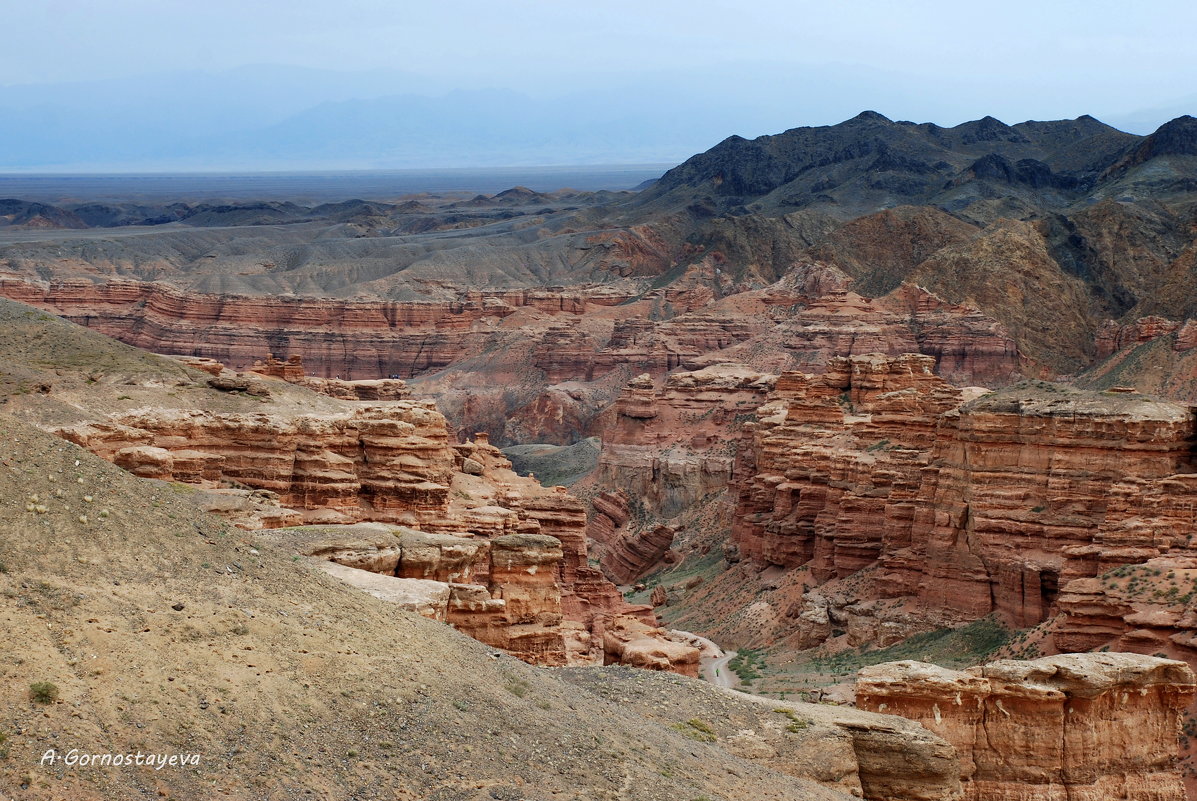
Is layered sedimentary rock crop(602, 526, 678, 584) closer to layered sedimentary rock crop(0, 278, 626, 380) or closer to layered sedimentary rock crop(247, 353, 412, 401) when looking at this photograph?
layered sedimentary rock crop(247, 353, 412, 401)

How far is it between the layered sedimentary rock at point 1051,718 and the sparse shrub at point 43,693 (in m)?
16.5

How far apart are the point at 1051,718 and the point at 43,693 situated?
19.4m

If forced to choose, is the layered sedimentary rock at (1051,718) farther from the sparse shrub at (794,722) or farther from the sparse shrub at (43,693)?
the sparse shrub at (43,693)

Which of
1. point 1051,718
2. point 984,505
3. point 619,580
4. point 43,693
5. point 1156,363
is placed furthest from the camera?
point 1156,363

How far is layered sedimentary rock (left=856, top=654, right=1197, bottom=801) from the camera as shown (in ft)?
97.8

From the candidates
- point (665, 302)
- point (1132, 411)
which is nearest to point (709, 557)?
point (1132, 411)

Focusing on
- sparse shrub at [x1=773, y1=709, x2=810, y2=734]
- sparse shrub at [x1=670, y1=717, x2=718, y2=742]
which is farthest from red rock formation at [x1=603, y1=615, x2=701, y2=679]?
sparse shrub at [x1=670, y1=717, x2=718, y2=742]

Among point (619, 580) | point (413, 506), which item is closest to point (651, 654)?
point (413, 506)

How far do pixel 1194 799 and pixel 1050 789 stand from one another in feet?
13.9

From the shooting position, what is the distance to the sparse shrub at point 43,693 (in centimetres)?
1703

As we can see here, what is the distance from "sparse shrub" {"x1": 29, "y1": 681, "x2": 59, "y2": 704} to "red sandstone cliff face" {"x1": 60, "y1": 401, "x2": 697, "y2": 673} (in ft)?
34.5

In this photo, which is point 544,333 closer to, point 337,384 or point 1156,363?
point 1156,363

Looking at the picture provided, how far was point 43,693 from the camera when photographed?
17094 millimetres

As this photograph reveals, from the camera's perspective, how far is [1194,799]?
32.9m
